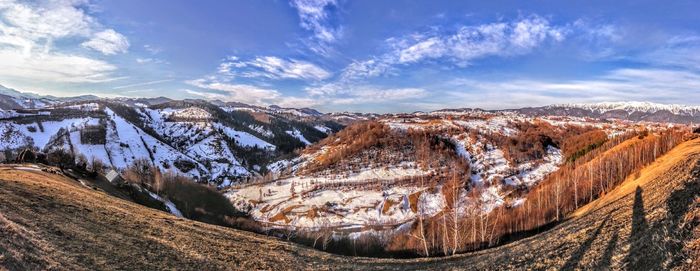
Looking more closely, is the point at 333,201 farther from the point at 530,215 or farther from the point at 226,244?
the point at 226,244

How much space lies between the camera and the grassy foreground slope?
763 inches

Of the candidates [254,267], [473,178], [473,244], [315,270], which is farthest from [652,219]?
[473,178]

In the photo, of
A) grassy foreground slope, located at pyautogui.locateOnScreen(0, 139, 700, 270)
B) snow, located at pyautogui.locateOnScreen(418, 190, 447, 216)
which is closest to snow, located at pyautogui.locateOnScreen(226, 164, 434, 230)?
snow, located at pyautogui.locateOnScreen(418, 190, 447, 216)

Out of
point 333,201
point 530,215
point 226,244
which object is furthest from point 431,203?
point 226,244

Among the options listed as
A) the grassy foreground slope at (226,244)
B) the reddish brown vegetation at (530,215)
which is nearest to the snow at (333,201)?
the reddish brown vegetation at (530,215)

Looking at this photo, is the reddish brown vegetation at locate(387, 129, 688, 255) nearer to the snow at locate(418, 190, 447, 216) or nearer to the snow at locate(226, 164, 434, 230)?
the snow at locate(418, 190, 447, 216)

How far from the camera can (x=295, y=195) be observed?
162125 mm

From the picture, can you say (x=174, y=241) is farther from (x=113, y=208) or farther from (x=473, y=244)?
(x=473, y=244)

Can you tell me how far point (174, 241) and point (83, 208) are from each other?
31.7ft

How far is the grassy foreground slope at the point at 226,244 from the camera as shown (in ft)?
63.6

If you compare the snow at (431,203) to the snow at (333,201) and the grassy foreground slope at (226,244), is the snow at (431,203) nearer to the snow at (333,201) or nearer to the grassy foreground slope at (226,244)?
the snow at (333,201)

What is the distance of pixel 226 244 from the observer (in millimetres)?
30922

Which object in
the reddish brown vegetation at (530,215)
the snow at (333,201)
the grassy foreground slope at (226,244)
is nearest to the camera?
the grassy foreground slope at (226,244)

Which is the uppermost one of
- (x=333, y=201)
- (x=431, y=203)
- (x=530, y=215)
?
(x=530, y=215)
